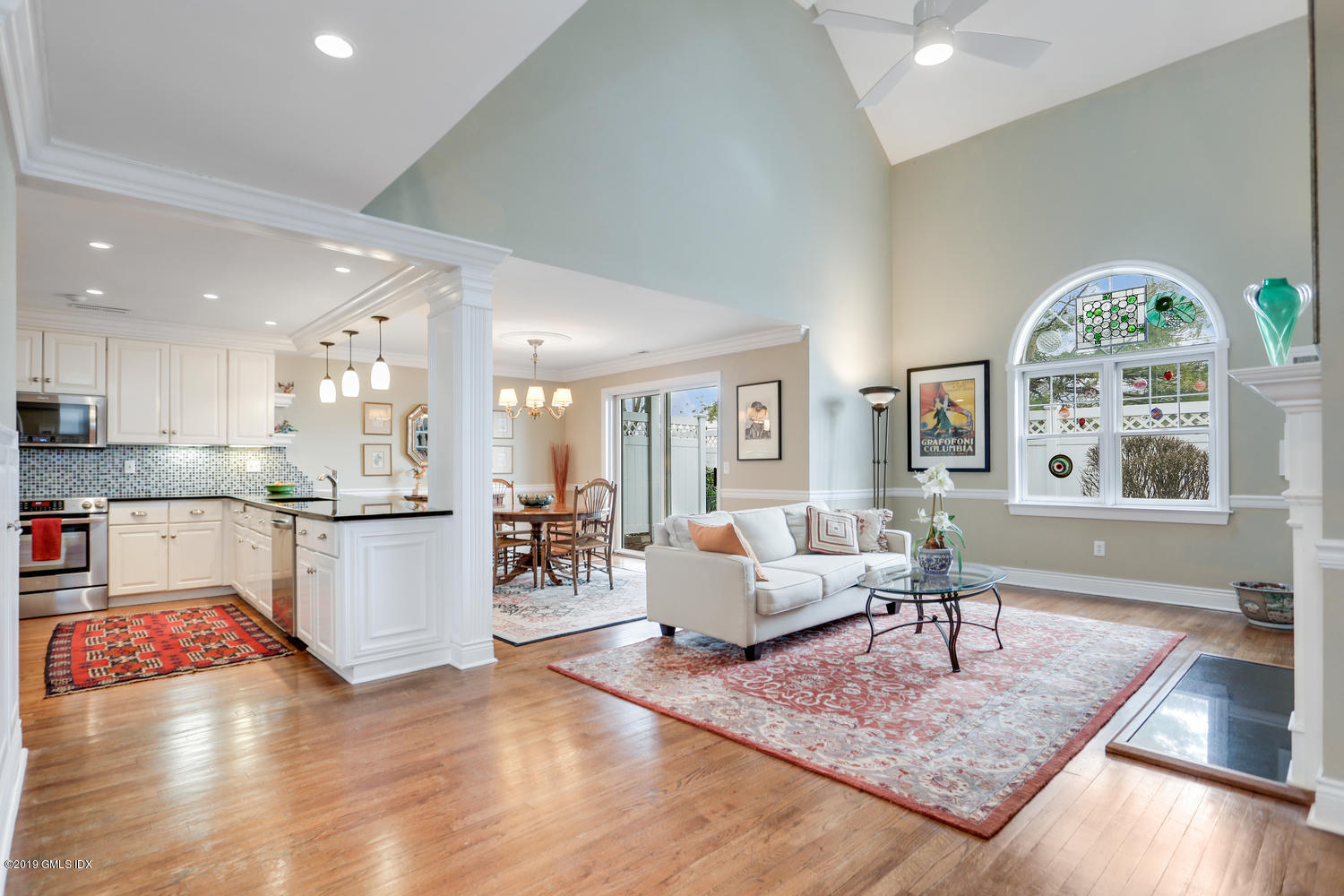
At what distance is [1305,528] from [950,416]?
435 cm

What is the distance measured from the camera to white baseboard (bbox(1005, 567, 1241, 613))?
510cm

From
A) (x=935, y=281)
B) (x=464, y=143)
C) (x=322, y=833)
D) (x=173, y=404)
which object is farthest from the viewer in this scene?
(x=935, y=281)

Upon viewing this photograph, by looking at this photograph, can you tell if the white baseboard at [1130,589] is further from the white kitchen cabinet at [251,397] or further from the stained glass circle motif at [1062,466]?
the white kitchen cabinet at [251,397]

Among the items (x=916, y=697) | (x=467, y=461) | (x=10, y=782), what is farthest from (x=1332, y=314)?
(x=10, y=782)

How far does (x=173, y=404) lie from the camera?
5570mm

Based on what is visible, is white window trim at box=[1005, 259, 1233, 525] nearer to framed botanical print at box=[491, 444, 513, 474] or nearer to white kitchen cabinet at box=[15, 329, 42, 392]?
framed botanical print at box=[491, 444, 513, 474]

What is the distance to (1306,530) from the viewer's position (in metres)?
2.24

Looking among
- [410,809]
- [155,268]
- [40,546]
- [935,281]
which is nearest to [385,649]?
[410,809]

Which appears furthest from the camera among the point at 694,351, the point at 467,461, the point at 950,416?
the point at 694,351

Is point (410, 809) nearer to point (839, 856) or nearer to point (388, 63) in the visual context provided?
point (839, 856)

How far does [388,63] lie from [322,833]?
2413mm

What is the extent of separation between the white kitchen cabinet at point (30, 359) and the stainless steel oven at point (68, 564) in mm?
864

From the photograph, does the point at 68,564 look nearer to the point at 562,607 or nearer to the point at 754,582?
the point at 562,607

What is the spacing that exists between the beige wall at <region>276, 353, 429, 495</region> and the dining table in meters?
0.90
